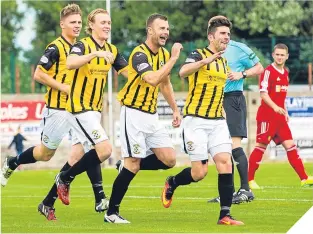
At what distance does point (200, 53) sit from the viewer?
1330 cm

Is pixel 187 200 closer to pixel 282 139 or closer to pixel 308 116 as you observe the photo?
pixel 282 139

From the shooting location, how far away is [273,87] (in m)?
18.7

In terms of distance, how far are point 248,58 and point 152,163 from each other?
125 inches

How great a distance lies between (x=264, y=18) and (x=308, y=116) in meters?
15.9

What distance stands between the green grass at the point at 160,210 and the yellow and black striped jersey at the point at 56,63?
1499 millimetres

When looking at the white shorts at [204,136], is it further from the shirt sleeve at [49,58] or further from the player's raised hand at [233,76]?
the shirt sleeve at [49,58]

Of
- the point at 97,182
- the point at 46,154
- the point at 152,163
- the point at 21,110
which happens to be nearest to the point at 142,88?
the point at 152,163

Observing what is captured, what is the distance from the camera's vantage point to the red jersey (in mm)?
18516

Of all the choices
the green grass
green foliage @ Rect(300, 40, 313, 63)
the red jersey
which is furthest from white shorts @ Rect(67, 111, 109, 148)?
green foliage @ Rect(300, 40, 313, 63)

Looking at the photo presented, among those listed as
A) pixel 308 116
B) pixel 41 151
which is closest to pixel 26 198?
pixel 41 151

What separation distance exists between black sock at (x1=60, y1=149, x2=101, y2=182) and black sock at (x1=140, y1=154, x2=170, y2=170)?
0.54 m

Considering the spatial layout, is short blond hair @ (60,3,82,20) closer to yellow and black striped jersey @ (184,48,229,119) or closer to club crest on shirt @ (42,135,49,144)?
club crest on shirt @ (42,135,49,144)

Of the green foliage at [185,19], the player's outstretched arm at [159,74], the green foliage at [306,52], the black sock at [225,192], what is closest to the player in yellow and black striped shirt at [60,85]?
the player's outstretched arm at [159,74]

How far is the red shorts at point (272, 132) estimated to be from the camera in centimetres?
1869
